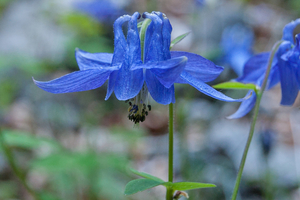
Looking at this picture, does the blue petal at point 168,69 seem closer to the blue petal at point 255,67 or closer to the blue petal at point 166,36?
the blue petal at point 166,36

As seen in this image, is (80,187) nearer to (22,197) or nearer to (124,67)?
(22,197)

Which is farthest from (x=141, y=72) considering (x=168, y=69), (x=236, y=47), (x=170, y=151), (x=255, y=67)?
(x=236, y=47)

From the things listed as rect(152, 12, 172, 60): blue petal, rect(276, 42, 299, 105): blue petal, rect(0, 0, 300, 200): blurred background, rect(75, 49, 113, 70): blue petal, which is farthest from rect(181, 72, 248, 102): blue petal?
rect(0, 0, 300, 200): blurred background

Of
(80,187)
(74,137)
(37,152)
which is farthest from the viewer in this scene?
(74,137)

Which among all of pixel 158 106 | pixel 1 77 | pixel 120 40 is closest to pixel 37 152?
pixel 1 77

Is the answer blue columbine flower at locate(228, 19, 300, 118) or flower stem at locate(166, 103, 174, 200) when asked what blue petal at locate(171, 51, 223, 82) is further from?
blue columbine flower at locate(228, 19, 300, 118)

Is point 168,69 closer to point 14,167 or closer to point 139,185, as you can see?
point 139,185

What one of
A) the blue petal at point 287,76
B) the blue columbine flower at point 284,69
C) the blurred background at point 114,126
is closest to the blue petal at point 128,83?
the blue columbine flower at point 284,69
